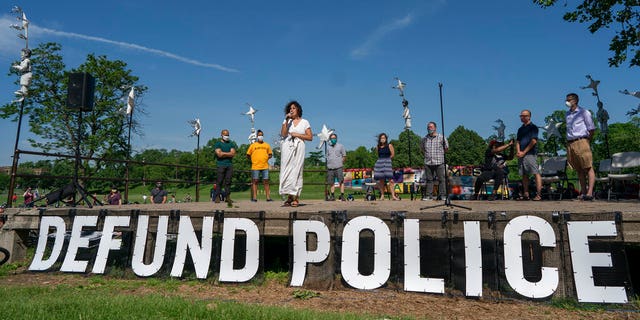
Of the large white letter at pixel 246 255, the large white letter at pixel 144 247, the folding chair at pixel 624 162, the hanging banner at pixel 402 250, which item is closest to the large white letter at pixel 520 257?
the hanging banner at pixel 402 250

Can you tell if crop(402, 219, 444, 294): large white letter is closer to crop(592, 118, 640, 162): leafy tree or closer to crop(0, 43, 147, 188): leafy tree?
crop(0, 43, 147, 188): leafy tree

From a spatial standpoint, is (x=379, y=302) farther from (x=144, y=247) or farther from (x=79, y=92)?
(x=79, y=92)

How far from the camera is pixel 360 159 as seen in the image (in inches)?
3563

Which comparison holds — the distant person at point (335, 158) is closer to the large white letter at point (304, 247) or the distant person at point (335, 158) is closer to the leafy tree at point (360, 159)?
the large white letter at point (304, 247)

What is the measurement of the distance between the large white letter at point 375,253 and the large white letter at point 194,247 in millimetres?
2034

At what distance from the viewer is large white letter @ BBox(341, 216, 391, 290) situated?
4.73 metres

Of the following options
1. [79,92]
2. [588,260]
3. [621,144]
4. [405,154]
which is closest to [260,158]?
[79,92]

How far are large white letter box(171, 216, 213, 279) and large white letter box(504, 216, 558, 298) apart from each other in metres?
4.01

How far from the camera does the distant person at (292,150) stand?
21.4ft

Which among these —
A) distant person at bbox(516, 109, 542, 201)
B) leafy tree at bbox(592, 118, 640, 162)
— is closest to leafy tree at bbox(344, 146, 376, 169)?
leafy tree at bbox(592, 118, 640, 162)

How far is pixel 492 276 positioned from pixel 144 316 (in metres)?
3.84

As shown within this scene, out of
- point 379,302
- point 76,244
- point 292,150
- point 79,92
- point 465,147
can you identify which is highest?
point 465,147

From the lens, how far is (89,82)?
772 centimetres

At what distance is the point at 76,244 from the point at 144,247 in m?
1.20
